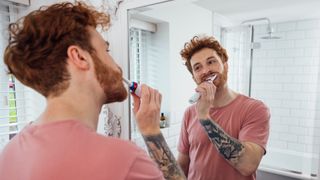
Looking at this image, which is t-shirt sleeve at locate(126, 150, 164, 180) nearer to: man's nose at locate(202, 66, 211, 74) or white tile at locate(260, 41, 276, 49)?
man's nose at locate(202, 66, 211, 74)

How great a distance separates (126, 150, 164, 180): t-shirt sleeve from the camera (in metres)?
0.40

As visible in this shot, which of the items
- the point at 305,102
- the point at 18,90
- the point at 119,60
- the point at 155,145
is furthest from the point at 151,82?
the point at 18,90

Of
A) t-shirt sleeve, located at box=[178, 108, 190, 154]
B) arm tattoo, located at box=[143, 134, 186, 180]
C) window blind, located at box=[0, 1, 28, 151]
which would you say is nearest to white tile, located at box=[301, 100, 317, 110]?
t-shirt sleeve, located at box=[178, 108, 190, 154]

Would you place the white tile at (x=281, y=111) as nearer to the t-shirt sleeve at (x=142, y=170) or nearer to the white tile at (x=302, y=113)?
the white tile at (x=302, y=113)

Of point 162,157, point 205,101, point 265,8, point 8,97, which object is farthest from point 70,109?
point 8,97

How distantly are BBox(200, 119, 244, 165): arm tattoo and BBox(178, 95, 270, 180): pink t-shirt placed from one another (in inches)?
2.1

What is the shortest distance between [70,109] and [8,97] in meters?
1.00

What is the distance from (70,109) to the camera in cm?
46

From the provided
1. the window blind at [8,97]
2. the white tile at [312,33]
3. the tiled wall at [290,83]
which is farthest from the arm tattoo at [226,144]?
the window blind at [8,97]

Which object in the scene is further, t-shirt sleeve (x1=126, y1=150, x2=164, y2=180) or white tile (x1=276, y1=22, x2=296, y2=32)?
white tile (x1=276, y1=22, x2=296, y2=32)

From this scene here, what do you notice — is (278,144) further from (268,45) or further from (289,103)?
(268,45)

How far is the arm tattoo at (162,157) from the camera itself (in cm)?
59

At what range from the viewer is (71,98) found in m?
0.46

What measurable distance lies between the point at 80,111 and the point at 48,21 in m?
0.19
